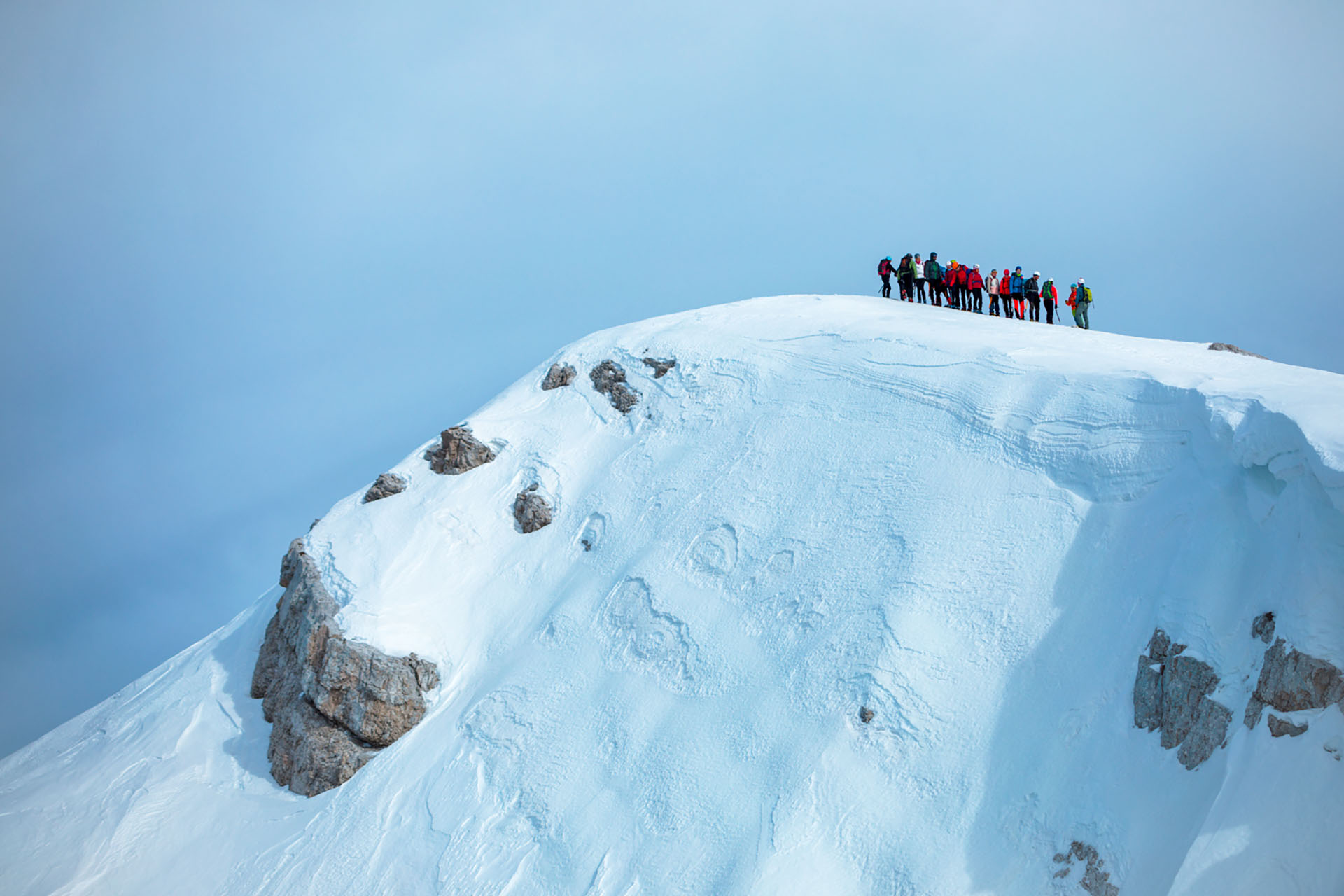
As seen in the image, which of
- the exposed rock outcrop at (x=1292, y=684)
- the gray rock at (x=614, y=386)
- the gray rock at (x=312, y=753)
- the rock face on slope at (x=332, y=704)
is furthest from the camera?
the gray rock at (x=614, y=386)

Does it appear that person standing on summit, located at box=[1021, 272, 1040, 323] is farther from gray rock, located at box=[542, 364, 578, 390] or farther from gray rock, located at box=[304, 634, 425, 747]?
gray rock, located at box=[304, 634, 425, 747]

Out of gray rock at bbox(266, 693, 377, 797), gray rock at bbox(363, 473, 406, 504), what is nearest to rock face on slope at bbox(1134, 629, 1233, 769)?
gray rock at bbox(266, 693, 377, 797)

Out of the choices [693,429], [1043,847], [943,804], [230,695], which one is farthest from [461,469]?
[1043,847]

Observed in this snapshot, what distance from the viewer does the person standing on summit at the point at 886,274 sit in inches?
1261

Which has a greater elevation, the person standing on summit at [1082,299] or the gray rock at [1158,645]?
the person standing on summit at [1082,299]

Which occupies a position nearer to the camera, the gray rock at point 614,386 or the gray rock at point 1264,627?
the gray rock at point 1264,627

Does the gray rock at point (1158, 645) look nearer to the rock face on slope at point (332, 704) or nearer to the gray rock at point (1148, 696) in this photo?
the gray rock at point (1148, 696)

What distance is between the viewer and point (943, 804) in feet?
49.0

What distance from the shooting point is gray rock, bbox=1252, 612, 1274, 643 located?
1374 centimetres

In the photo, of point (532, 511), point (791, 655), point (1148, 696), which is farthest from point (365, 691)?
point (1148, 696)

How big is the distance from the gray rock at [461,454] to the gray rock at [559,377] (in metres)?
3.28

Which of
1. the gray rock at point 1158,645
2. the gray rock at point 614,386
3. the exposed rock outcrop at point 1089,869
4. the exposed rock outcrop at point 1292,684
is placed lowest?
the exposed rock outcrop at point 1089,869

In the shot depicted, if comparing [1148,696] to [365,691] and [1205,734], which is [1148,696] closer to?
[1205,734]

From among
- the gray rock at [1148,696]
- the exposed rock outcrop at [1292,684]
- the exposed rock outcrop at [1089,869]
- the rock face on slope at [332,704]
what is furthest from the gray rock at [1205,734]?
the rock face on slope at [332,704]
